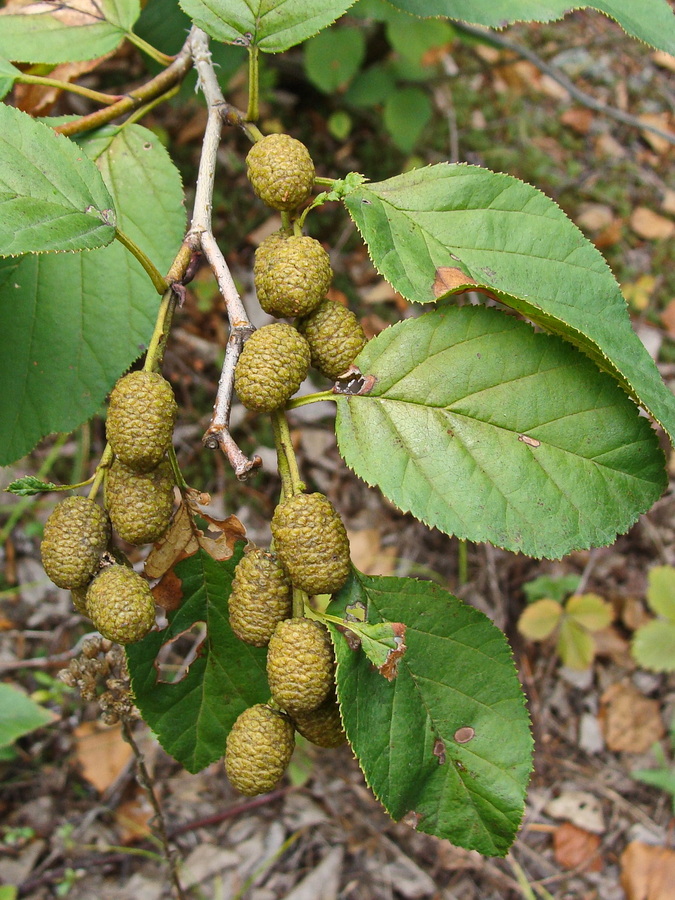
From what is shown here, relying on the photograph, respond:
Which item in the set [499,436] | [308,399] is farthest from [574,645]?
[308,399]

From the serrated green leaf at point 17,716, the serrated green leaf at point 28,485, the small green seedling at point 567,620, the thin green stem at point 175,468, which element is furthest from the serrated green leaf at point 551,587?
the serrated green leaf at point 28,485

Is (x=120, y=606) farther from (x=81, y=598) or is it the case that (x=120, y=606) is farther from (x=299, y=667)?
(x=299, y=667)

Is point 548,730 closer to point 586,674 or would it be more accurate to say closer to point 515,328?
point 586,674

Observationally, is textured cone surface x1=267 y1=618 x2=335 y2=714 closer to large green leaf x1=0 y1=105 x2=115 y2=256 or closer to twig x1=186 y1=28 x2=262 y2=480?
twig x1=186 y1=28 x2=262 y2=480

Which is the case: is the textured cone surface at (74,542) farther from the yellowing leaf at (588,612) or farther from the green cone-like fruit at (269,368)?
the yellowing leaf at (588,612)

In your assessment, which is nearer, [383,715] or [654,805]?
[383,715]

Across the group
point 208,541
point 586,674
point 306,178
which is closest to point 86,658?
point 208,541

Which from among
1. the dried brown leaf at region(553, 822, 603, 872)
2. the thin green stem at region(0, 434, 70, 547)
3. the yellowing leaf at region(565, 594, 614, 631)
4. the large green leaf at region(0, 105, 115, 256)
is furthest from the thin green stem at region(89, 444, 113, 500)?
the dried brown leaf at region(553, 822, 603, 872)
